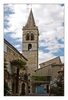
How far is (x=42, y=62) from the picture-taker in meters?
6.16

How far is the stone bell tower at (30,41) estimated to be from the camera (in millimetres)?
6242

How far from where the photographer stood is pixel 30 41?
6.57 meters

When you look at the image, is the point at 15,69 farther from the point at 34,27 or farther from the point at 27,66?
the point at 34,27

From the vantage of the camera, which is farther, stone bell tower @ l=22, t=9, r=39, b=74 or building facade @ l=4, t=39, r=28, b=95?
stone bell tower @ l=22, t=9, r=39, b=74

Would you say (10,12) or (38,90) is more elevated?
(10,12)

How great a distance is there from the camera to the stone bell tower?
20.5ft

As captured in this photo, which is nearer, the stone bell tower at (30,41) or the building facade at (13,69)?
the building facade at (13,69)

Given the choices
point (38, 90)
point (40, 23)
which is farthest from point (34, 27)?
point (38, 90)


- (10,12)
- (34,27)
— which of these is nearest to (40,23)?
(34,27)

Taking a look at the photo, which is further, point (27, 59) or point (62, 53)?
point (27, 59)

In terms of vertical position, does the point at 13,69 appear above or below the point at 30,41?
below

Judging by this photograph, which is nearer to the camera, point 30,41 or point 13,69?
point 13,69

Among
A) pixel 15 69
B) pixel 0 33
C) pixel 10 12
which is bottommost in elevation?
pixel 15 69

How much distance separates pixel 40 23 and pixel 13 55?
95cm
